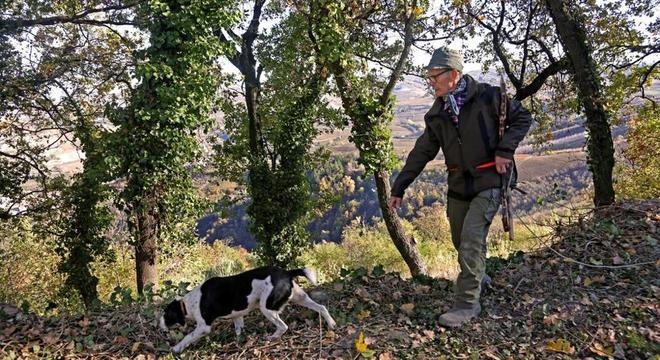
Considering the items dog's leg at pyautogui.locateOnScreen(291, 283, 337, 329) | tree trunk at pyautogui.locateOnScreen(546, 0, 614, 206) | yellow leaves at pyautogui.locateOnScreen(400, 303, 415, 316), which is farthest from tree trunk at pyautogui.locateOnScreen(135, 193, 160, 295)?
tree trunk at pyautogui.locateOnScreen(546, 0, 614, 206)

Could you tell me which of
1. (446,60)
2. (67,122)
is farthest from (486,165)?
(67,122)

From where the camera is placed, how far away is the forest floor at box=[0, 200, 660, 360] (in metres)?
4.03

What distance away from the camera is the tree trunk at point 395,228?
13188mm

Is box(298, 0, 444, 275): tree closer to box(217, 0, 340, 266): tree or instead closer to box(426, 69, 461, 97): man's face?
box(217, 0, 340, 266): tree

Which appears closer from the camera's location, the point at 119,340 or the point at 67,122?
the point at 119,340

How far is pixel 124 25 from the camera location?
13.6 metres

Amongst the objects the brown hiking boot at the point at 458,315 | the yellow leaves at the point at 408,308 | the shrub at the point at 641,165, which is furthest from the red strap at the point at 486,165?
the shrub at the point at 641,165

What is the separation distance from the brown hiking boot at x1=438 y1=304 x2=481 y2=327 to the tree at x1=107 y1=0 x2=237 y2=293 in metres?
7.80

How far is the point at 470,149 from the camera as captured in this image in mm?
4297

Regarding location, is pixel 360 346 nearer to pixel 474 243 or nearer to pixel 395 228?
pixel 474 243

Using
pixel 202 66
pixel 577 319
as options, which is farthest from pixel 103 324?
pixel 202 66

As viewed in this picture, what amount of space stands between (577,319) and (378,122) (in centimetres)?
920

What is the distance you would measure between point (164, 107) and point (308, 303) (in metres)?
7.28

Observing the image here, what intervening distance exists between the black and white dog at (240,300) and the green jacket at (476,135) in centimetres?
163
